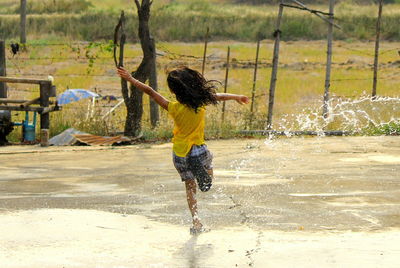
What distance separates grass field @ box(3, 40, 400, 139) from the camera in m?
19.3

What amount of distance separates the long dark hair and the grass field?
9500mm

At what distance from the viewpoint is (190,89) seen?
824cm

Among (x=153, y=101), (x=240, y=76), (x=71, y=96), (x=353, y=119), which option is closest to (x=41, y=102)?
(x=153, y=101)

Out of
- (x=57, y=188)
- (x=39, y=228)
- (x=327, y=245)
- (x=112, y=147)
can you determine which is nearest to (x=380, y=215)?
(x=327, y=245)

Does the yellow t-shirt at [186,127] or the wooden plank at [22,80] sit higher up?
the yellow t-shirt at [186,127]

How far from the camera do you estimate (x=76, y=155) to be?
15.0 meters

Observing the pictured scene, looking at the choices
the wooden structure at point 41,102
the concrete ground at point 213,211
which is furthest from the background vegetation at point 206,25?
the concrete ground at point 213,211

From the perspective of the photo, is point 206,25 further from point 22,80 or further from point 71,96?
point 22,80

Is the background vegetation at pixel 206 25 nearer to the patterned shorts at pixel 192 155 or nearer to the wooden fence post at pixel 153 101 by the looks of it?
the wooden fence post at pixel 153 101

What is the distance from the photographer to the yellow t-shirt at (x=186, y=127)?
830cm

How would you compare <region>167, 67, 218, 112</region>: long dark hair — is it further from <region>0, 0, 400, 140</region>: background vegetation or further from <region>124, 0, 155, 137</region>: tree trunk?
<region>124, 0, 155, 137</region>: tree trunk

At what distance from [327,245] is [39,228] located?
2644 millimetres

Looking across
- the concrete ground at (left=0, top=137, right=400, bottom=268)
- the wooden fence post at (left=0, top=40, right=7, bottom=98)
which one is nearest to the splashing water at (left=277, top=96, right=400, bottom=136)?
the concrete ground at (left=0, top=137, right=400, bottom=268)

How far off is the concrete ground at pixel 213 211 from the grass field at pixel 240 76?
15.7 ft
